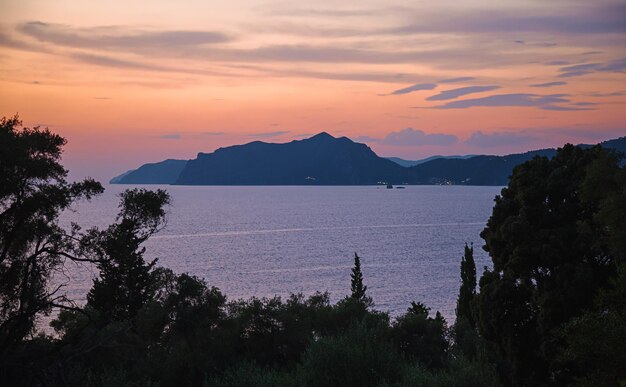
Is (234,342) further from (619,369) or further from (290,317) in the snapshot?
(619,369)

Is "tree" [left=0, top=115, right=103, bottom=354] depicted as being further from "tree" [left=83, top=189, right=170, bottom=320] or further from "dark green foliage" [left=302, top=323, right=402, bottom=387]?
"dark green foliage" [left=302, top=323, right=402, bottom=387]

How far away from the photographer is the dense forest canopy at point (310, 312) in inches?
810

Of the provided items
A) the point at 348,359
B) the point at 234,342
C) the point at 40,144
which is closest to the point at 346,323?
the point at 234,342

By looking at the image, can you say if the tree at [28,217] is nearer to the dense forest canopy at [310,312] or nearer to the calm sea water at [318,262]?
the dense forest canopy at [310,312]

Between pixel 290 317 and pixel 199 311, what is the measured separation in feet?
19.5

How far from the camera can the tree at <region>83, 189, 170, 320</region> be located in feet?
76.6

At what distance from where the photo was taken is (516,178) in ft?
119

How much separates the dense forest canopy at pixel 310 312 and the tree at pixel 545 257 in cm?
7

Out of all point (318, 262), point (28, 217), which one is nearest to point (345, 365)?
point (28, 217)

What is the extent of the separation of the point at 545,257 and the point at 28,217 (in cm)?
2332

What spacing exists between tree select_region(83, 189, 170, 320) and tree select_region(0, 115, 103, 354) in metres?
1.44

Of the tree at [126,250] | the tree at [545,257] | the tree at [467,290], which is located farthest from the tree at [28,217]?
the tree at [467,290]

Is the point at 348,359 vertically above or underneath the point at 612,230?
underneath

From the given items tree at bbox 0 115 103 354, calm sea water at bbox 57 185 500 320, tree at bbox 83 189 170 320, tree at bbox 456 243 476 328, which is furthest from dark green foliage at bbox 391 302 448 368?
calm sea water at bbox 57 185 500 320
